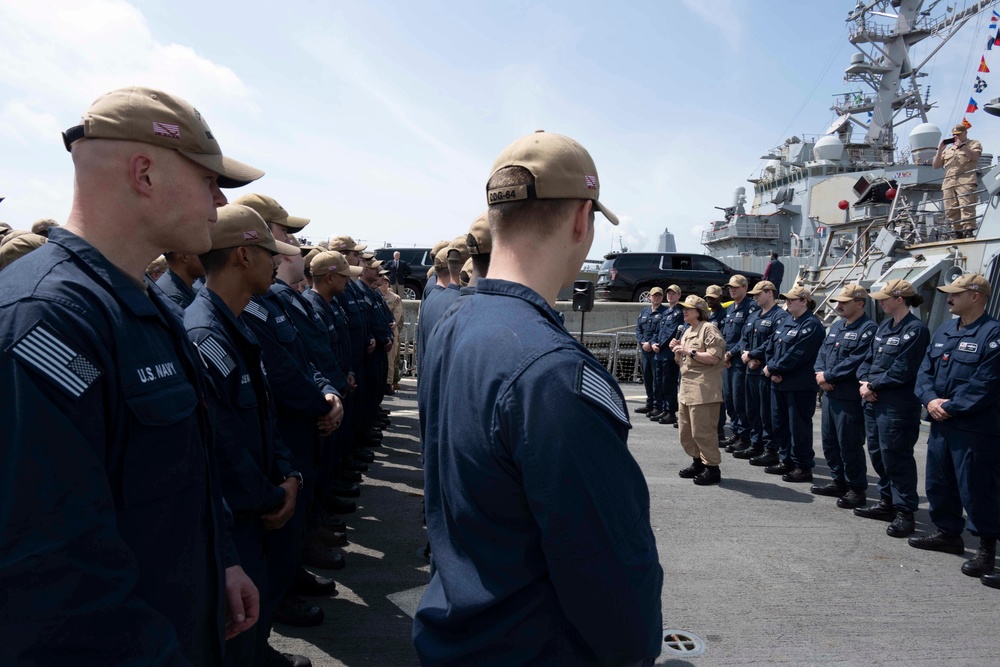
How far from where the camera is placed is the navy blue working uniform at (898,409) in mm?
5684


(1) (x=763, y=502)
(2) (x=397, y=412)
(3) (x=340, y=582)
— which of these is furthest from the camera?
(2) (x=397, y=412)

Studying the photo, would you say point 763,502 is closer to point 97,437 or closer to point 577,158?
point 577,158

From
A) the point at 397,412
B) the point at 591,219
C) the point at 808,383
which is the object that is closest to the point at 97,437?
the point at 591,219

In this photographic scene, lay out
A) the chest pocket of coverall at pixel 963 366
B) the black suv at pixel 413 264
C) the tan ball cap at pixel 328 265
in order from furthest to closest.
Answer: the black suv at pixel 413 264 < the tan ball cap at pixel 328 265 < the chest pocket of coverall at pixel 963 366

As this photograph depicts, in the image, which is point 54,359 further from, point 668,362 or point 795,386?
point 668,362

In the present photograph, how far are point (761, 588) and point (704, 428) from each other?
2685 millimetres

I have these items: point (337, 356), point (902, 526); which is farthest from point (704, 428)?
point (337, 356)

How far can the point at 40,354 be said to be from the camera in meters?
1.26

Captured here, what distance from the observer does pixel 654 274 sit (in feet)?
59.9

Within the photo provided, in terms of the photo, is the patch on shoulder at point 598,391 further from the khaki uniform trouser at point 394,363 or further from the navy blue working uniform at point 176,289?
the khaki uniform trouser at point 394,363

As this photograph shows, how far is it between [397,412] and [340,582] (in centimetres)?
646

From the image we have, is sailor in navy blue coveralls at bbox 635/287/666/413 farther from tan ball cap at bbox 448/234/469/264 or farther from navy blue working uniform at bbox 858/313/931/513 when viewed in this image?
tan ball cap at bbox 448/234/469/264

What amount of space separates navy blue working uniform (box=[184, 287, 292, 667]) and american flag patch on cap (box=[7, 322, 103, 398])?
35.2 inches

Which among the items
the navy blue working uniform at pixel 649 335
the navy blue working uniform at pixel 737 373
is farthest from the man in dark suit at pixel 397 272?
the navy blue working uniform at pixel 737 373
